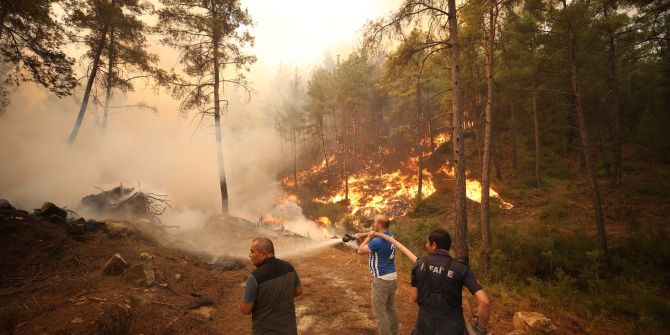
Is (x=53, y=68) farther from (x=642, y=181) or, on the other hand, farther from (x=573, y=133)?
(x=573, y=133)

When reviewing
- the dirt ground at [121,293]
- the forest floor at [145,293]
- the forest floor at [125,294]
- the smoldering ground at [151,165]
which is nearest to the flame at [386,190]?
the smoldering ground at [151,165]

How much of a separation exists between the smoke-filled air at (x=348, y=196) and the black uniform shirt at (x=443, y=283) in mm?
22

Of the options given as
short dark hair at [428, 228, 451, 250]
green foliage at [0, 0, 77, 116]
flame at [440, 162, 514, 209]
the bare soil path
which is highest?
green foliage at [0, 0, 77, 116]

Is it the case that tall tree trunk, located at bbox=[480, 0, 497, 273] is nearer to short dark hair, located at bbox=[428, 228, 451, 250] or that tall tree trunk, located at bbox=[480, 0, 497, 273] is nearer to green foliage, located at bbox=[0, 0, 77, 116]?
short dark hair, located at bbox=[428, 228, 451, 250]

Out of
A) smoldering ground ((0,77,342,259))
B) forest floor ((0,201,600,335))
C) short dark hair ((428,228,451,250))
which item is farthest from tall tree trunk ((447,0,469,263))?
smoldering ground ((0,77,342,259))

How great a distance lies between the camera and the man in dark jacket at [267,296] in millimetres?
3376

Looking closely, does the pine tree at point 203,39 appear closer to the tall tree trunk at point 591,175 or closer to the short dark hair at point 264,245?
the short dark hair at point 264,245

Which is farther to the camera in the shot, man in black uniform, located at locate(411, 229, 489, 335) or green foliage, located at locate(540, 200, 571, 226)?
green foliage, located at locate(540, 200, 571, 226)

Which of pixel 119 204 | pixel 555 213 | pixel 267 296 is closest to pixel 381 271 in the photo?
pixel 267 296

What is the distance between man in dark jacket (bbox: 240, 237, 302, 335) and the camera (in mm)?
3376

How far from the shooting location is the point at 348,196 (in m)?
29.8

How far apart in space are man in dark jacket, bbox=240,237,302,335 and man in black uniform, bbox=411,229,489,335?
5.27 feet

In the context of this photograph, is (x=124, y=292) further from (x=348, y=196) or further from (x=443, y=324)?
(x=348, y=196)

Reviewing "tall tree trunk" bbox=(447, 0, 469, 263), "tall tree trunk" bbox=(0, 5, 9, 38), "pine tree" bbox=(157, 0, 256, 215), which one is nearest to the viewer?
"tall tree trunk" bbox=(447, 0, 469, 263)
